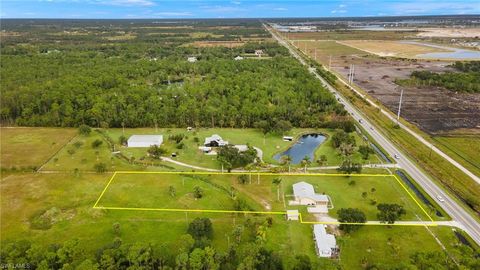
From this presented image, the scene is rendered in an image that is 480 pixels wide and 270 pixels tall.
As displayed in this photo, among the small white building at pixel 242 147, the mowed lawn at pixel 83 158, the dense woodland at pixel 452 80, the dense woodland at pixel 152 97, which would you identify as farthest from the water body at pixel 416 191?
the dense woodland at pixel 452 80

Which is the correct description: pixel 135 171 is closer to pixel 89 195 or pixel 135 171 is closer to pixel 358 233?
pixel 89 195

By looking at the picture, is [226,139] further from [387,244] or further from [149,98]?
[387,244]

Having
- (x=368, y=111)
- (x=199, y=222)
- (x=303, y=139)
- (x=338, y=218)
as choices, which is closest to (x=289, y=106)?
(x=303, y=139)

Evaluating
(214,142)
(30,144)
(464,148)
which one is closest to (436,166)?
(464,148)

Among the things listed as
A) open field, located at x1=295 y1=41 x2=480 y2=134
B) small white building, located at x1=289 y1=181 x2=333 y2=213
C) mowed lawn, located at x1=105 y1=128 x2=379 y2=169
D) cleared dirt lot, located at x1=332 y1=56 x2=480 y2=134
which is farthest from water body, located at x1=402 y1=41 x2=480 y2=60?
small white building, located at x1=289 y1=181 x2=333 y2=213

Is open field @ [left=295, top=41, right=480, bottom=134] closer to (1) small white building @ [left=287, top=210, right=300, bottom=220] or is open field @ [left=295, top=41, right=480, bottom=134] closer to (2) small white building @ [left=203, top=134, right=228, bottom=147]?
(2) small white building @ [left=203, top=134, right=228, bottom=147]

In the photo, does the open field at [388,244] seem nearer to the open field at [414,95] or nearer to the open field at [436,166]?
the open field at [436,166]

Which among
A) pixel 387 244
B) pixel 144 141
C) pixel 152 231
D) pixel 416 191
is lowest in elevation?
pixel 387 244
